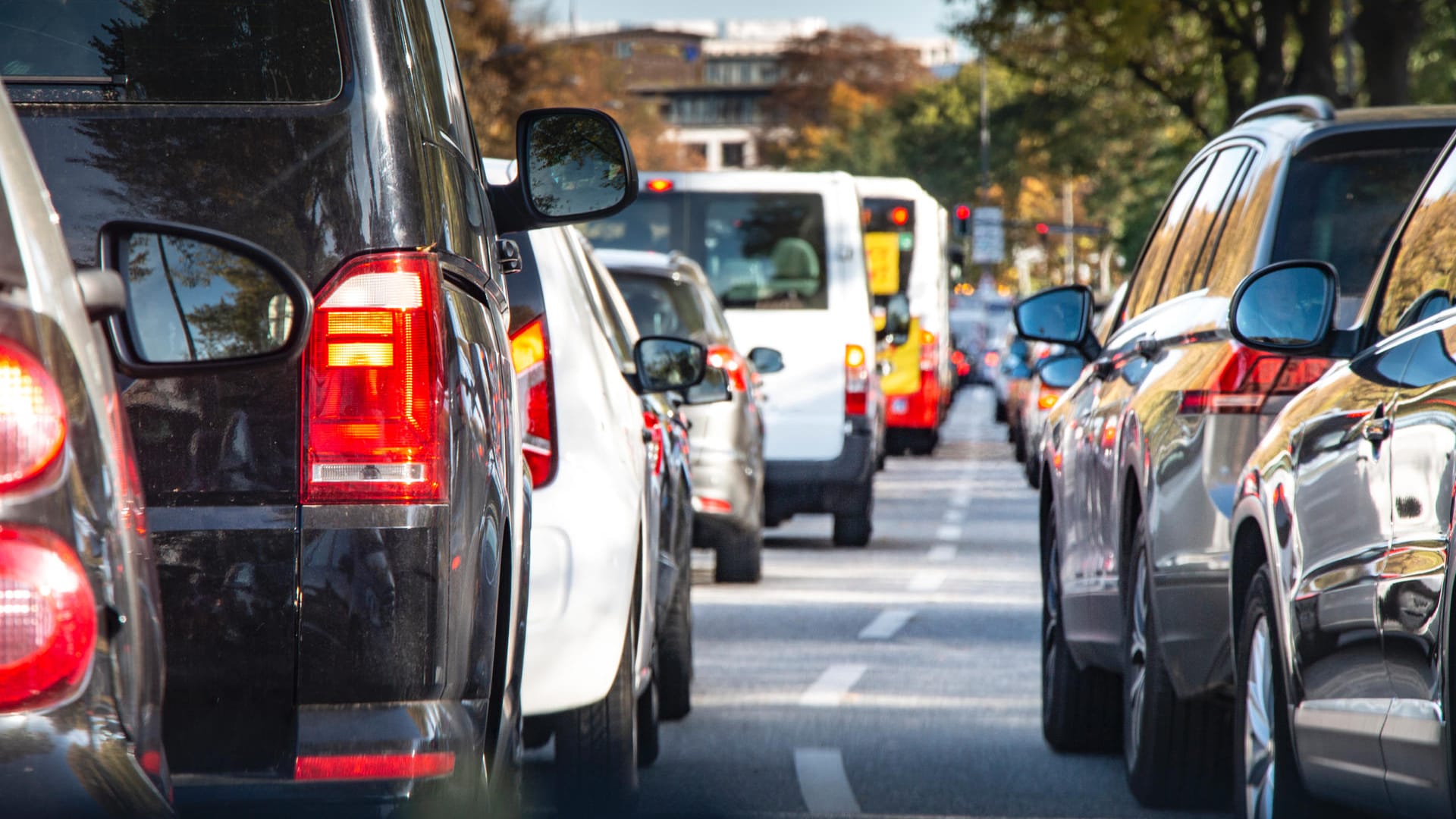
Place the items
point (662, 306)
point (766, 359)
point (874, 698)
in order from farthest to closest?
point (766, 359)
point (662, 306)
point (874, 698)

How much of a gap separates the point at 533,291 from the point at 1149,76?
34.6 meters

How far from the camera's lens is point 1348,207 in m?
6.53

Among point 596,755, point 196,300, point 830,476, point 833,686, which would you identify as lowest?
point 833,686

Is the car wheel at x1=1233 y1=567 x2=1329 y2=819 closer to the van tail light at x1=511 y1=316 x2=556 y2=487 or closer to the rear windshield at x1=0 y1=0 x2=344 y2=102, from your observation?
the van tail light at x1=511 y1=316 x2=556 y2=487

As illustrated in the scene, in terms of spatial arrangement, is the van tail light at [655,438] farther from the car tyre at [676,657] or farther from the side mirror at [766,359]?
the side mirror at [766,359]

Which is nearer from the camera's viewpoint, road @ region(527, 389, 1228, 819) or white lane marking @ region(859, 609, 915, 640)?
road @ region(527, 389, 1228, 819)

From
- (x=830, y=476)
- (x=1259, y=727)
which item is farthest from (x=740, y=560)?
(x=1259, y=727)

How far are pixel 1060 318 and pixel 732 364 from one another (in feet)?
16.1

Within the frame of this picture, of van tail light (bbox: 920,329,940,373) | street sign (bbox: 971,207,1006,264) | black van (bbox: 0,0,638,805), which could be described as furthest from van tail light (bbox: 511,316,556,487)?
street sign (bbox: 971,207,1006,264)

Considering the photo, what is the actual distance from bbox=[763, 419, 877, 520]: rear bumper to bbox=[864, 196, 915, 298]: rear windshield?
1497 cm

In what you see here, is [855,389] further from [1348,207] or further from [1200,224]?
[1348,207]

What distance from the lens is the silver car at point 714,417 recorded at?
12500mm

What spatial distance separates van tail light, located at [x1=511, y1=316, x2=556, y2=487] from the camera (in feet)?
20.8

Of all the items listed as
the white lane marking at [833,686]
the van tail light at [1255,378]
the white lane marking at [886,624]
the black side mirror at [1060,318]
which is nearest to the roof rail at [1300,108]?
the van tail light at [1255,378]
